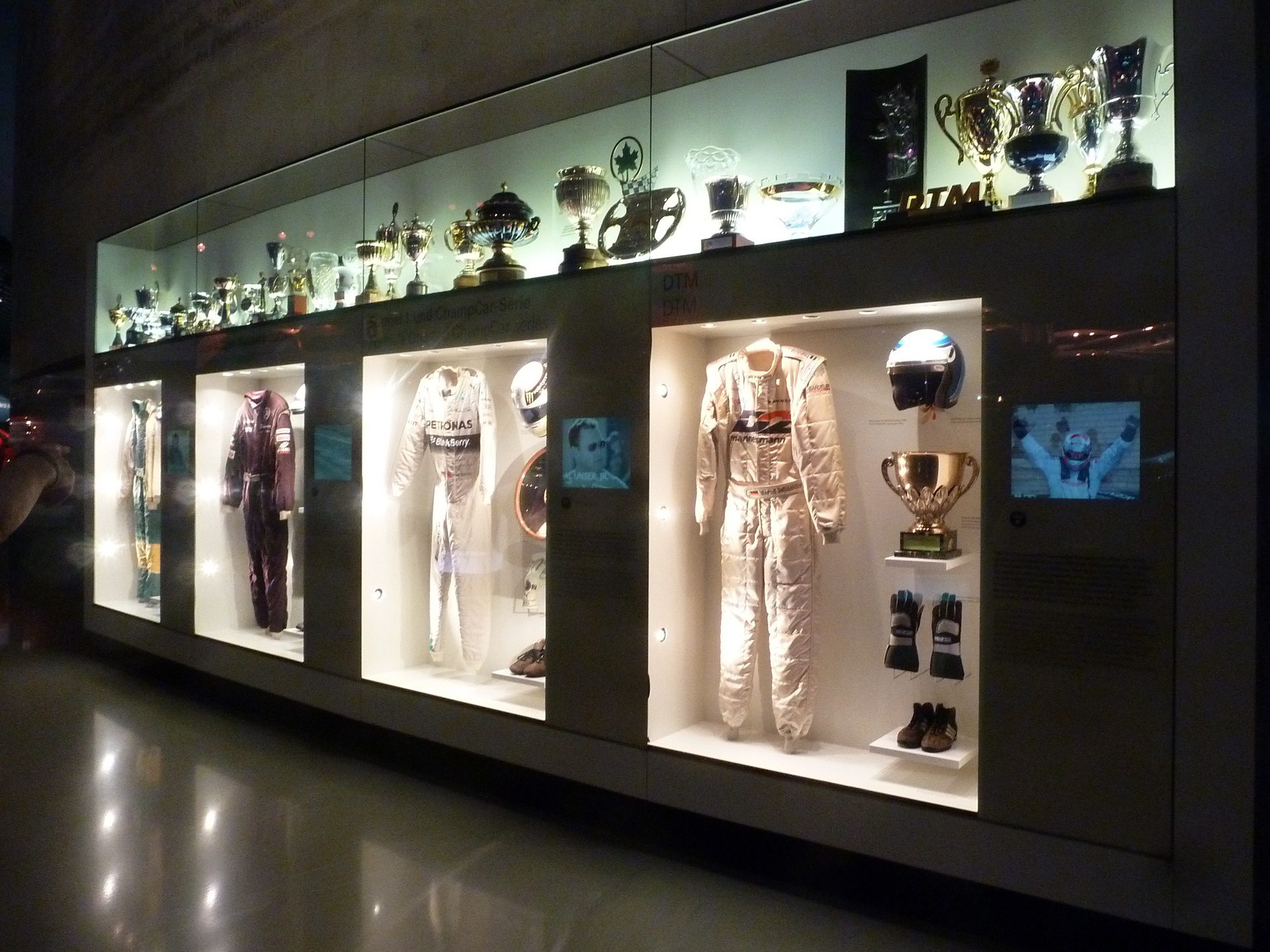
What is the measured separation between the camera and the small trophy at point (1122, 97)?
2564 mm

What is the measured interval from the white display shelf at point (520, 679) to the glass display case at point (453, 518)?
0.09 metres

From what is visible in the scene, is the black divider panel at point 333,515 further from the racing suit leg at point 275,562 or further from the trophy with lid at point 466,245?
the racing suit leg at point 275,562

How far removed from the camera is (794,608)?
3.35m

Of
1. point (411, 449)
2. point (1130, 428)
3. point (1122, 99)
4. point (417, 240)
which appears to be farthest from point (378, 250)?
point (1130, 428)

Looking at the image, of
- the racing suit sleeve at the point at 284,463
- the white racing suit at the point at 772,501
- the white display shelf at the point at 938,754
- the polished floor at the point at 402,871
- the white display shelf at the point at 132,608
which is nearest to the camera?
the polished floor at the point at 402,871

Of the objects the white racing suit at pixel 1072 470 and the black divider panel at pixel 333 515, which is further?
the black divider panel at pixel 333 515

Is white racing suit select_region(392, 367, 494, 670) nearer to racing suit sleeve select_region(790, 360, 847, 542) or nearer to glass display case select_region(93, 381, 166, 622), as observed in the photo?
racing suit sleeve select_region(790, 360, 847, 542)

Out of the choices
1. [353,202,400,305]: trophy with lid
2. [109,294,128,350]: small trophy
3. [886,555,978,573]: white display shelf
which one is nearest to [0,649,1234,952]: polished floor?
[886,555,978,573]: white display shelf

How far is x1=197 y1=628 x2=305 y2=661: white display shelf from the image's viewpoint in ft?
16.0

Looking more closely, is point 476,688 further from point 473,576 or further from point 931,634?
point 931,634

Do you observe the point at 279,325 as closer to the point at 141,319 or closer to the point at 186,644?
the point at 186,644

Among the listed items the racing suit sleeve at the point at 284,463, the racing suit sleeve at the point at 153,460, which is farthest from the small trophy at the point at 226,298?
the racing suit sleeve at the point at 284,463

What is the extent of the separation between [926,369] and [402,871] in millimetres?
2401

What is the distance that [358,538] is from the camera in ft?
14.6
